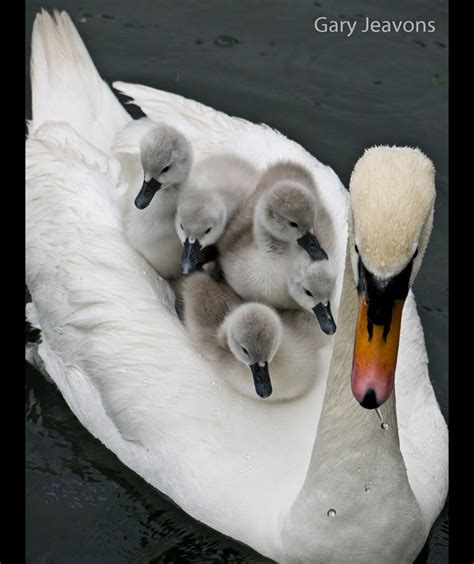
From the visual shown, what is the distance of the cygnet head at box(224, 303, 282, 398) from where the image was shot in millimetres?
5199

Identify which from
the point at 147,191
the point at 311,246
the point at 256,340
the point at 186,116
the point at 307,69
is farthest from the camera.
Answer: the point at 307,69

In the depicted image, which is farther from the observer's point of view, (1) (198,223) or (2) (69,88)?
(2) (69,88)

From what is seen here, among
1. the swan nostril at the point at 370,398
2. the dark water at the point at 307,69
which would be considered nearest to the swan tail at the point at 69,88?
the dark water at the point at 307,69

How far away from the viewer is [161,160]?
5715mm

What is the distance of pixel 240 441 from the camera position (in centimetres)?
527

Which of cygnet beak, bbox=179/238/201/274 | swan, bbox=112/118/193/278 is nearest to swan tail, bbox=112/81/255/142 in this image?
swan, bbox=112/118/193/278

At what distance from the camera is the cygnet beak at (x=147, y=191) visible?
5750 mm

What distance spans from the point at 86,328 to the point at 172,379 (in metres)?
0.54

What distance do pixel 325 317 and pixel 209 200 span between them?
72 centimetres

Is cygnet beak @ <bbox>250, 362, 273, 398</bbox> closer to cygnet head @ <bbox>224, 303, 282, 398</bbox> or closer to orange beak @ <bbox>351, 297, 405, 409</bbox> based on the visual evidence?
cygnet head @ <bbox>224, 303, 282, 398</bbox>

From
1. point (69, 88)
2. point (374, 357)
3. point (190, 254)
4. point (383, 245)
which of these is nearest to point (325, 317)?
point (190, 254)

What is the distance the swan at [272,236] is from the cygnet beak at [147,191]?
0.35 metres

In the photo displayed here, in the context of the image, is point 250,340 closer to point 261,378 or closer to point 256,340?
Answer: point 256,340

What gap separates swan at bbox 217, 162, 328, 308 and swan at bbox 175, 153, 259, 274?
0.27ft
